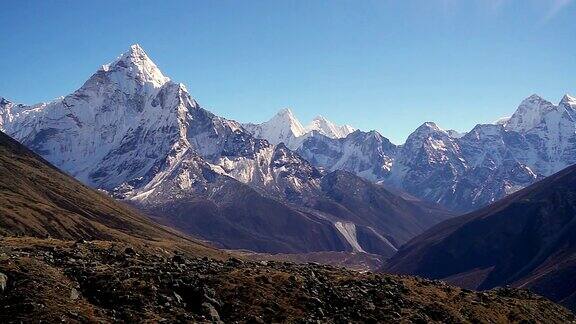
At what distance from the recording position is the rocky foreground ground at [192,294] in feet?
158

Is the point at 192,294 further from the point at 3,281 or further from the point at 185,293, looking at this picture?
the point at 3,281

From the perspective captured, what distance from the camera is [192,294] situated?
55.5m

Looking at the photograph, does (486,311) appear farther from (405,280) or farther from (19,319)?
(19,319)

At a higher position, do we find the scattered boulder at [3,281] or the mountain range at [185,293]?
the mountain range at [185,293]

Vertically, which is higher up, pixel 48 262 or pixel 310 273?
pixel 310 273

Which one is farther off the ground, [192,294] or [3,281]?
[192,294]

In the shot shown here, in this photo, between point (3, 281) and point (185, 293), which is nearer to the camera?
point (3, 281)

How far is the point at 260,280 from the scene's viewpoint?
61.9 meters

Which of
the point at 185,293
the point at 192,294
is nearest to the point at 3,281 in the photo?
the point at 185,293

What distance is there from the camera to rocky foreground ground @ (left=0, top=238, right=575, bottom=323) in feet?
158

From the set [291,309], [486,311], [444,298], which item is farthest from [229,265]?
[486,311]

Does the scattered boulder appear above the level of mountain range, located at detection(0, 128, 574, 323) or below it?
below

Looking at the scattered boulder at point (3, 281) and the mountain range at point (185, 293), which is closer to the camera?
the scattered boulder at point (3, 281)

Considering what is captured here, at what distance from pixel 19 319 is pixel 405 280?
5083 centimetres
